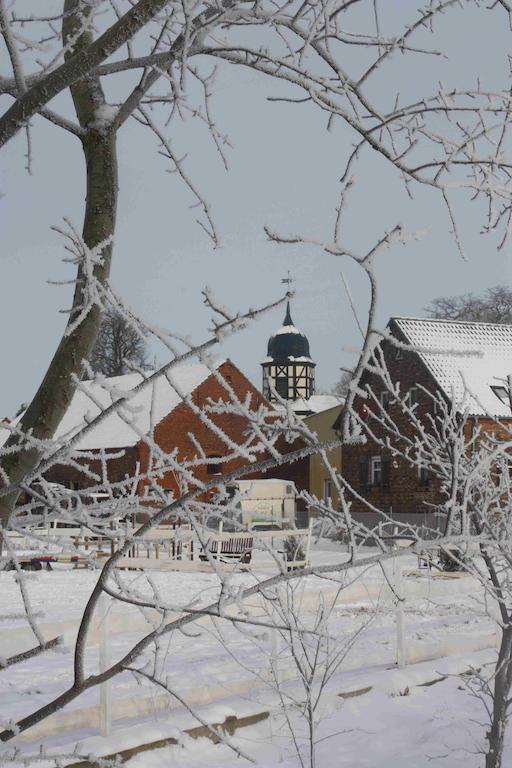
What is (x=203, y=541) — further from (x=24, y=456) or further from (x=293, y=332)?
(x=293, y=332)

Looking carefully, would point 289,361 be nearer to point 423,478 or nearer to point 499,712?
point 423,478

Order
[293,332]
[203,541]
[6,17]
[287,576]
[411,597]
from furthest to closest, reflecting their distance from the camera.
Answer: [293,332] < [411,597] < [6,17] < [203,541] < [287,576]

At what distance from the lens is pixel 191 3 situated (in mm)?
2516

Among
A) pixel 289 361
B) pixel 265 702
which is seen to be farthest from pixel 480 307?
pixel 265 702

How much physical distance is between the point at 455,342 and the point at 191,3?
95.2 ft

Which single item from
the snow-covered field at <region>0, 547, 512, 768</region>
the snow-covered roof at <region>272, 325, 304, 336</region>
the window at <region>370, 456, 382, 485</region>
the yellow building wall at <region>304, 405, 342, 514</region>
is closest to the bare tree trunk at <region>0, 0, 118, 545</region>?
the snow-covered field at <region>0, 547, 512, 768</region>

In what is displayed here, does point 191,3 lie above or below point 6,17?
above

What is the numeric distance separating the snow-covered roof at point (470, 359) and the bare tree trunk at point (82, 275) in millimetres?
24349

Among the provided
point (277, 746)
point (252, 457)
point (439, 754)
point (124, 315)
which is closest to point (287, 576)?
point (252, 457)

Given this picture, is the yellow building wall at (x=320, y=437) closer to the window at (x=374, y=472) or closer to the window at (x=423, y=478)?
the window at (x=374, y=472)

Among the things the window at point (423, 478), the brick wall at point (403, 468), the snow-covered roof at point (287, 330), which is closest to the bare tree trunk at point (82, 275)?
the brick wall at point (403, 468)

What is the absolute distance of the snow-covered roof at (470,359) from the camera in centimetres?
2809

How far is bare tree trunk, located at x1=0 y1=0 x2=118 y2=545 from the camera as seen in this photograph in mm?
2762

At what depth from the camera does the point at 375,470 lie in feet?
105
